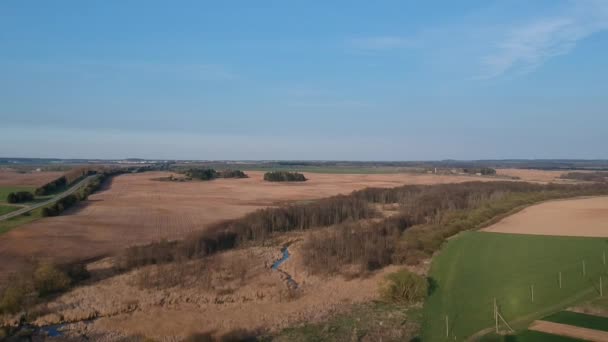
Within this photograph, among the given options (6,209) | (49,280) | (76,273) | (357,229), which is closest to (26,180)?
(6,209)

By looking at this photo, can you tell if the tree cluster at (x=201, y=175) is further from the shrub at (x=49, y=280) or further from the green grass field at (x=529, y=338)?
the green grass field at (x=529, y=338)

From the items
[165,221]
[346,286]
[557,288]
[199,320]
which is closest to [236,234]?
[165,221]

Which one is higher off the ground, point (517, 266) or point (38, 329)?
point (517, 266)

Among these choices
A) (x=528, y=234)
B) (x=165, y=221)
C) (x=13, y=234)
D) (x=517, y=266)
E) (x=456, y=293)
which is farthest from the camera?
(x=165, y=221)

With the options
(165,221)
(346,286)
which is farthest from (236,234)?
(346,286)

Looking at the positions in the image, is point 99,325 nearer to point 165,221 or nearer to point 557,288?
point 557,288

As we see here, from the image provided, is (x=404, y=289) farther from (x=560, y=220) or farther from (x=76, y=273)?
(x=560, y=220)

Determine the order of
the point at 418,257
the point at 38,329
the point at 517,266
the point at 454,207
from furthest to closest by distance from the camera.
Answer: the point at 454,207 → the point at 418,257 → the point at 517,266 → the point at 38,329

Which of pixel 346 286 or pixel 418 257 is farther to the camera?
pixel 418 257
